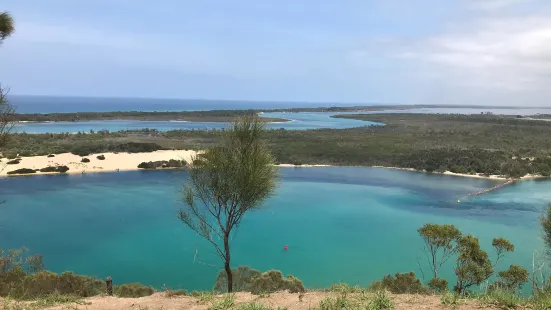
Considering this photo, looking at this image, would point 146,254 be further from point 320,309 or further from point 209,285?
point 320,309

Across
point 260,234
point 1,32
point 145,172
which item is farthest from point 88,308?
point 145,172

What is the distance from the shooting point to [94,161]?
182 feet

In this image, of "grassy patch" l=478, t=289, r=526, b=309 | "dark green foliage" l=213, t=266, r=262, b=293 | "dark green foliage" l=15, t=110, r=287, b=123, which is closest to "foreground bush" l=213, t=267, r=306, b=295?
"dark green foliage" l=213, t=266, r=262, b=293

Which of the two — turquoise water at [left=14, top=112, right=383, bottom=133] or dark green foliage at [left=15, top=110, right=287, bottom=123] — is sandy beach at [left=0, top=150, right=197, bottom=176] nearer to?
turquoise water at [left=14, top=112, right=383, bottom=133]

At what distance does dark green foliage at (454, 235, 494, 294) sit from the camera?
1504 cm

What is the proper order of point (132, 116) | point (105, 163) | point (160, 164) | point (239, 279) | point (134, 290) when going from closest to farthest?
point (134, 290)
point (239, 279)
point (105, 163)
point (160, 164)
point (132, 116)

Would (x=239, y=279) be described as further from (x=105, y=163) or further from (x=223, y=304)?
(x=105, y=163)

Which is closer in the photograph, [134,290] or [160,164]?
[134,290]

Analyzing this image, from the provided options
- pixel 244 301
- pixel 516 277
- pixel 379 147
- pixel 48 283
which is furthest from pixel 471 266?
pixel 379 147

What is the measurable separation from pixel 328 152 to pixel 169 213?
36.9 metres

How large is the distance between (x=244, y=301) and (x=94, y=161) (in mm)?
53236

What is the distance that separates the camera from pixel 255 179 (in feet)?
44.8

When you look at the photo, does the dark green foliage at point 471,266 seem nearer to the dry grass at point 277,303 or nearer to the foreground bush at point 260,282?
the foreground bush at point 260,282

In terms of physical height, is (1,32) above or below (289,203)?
above
